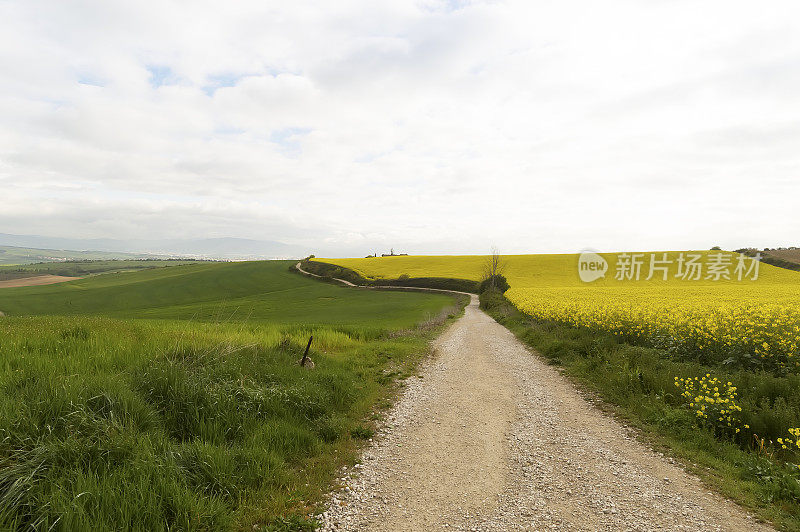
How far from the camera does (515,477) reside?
5309 mm

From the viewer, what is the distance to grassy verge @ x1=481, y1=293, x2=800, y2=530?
15.7 feet

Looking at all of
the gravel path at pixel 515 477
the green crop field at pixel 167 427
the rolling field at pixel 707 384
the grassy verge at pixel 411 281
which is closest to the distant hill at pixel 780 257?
the grassy verge at pixel 411 281

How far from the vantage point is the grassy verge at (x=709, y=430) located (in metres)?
4.79

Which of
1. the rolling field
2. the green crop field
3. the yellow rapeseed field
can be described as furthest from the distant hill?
the green crop field

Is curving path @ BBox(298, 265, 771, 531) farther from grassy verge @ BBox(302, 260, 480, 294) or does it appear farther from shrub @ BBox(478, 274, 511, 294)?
grassy verge @ BBox(302, 260, 480, 294)

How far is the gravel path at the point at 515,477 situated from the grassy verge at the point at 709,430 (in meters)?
0.41

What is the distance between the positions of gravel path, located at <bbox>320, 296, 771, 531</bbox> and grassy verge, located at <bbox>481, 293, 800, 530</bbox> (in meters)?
0.41

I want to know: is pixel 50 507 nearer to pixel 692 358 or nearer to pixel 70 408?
pixel 70 408

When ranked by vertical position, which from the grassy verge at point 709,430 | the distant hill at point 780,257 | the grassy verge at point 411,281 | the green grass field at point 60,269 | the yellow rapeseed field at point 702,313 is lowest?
the green grass field at point 60,269

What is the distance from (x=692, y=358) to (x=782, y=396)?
131 inches

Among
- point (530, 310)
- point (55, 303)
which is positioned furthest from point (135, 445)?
point (55, 303)

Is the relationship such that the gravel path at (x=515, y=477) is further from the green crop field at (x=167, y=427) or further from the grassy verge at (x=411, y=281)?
the grassy verge at (x=411, y=281)

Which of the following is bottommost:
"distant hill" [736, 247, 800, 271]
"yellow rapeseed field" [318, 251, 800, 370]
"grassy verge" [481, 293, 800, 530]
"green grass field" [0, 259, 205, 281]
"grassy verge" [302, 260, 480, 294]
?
"green grass field" [0, 259, 205, 281]

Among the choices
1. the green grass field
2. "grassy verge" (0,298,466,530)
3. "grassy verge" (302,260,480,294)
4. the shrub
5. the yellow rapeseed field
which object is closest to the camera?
"grassy verge" (0,298,466,530)
